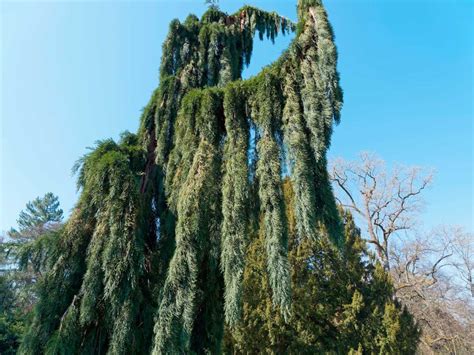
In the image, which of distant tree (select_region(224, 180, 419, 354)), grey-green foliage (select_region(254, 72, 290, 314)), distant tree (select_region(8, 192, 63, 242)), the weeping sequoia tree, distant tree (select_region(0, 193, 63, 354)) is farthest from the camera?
distant tree (select_region(8, 192, 63, 242))

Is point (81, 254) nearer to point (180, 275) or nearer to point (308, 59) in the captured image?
point (180, 275)

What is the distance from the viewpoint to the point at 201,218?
323cm

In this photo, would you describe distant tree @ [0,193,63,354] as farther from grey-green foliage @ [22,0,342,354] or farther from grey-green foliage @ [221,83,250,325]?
grey-green foliage @ [221,83,250,325]

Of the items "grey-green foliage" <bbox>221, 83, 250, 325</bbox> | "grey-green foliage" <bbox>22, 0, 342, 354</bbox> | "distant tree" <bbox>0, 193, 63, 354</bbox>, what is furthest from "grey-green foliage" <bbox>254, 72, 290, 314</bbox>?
"distant tree" <bbox>0, 193, 63, 354</bbox>

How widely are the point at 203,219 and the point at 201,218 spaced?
0.03 m

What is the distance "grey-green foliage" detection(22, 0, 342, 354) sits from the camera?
2980 millimetres

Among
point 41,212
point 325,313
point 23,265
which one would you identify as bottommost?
point 23,265

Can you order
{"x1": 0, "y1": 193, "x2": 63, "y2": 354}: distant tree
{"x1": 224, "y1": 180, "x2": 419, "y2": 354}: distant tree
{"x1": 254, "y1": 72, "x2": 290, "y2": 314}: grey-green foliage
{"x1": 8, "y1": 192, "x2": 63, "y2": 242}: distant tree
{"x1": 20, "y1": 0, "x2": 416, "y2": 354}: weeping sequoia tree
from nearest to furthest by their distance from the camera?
1. {"x1": 254, "y1": 72, "x2": 290, "y2": 314}: grey-green foliage
2. {"x1": 20, "y1": 0, "x2": 416, "y2": 354}: weeping sequoia tree
3. {"x1": 0, "y1": 193, "x2": 63, "y2": 354}: distant tree
4. {"x1": 224, "y1": 180, "x2": 419, "y2": 354}: distant tree
5. {"x1": 8, "y1": 192, "x2": 63, "y2": 242}: distant tree

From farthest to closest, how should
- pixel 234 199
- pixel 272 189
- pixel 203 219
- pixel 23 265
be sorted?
pixel 23 265 < pixel 203 219 < pixel 234 199 < pixel 272 189

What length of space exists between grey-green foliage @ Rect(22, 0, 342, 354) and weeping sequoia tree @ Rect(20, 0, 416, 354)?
0.01 m

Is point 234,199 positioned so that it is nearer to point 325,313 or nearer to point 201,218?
point 201,218

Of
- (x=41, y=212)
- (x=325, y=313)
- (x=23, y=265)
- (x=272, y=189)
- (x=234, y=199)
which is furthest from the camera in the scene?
(x=41, y=212)

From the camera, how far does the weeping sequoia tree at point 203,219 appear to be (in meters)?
2.97

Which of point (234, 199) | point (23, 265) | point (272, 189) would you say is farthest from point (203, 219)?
point (23, 265)
